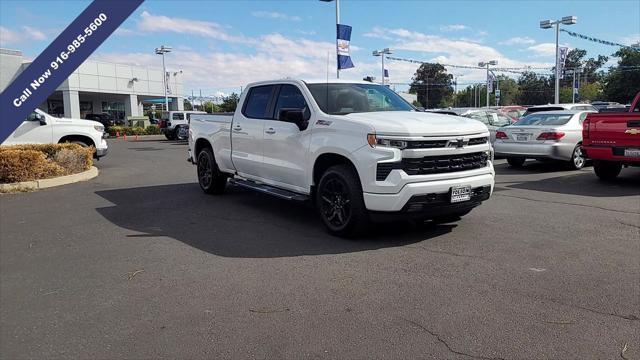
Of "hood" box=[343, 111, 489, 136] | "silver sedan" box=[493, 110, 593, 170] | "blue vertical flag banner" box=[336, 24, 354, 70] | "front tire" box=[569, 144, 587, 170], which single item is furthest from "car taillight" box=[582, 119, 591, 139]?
"blue vertical flag banner" box=[336, 24, 354, 70]

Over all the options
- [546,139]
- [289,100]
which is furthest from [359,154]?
[546,139]

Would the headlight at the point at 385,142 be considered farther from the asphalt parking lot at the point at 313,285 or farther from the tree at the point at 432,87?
the tree at the point at 432,87

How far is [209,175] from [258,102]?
2084 mm

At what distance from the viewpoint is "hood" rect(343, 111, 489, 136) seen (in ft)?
18.0

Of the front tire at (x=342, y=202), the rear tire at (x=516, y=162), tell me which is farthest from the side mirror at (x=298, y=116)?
the rear tire at (x=516, y=162)

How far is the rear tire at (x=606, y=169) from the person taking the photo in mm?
10266

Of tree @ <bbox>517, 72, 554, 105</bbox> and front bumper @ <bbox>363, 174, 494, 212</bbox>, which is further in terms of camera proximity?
tree @ <bbox>517, 72, 554, 105</bbox>

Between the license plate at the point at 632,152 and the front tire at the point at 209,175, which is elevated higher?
the license plate at the point at 632,152

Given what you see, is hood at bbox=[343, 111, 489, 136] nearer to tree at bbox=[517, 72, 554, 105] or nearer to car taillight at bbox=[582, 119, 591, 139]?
car taillight at bbox=[582, 119, 591, 139]

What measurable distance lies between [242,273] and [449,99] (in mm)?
113720

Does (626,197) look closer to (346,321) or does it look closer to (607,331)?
(607,331)

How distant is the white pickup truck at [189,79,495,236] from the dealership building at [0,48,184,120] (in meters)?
36.7

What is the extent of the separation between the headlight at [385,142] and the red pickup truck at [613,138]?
6.09m

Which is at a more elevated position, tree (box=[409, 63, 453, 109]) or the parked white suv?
tree (box=[409, 63, 453, 109])
